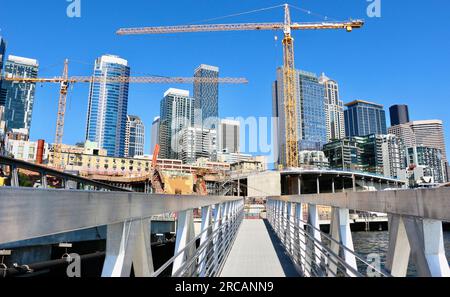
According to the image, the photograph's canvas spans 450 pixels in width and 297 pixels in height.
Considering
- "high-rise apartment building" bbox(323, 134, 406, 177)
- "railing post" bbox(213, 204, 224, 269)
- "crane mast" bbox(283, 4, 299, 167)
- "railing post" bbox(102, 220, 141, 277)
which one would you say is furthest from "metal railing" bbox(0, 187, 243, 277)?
"high-rise apartment building" bbox(323, 134, 406, 177)

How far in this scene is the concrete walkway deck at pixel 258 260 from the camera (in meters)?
6.56

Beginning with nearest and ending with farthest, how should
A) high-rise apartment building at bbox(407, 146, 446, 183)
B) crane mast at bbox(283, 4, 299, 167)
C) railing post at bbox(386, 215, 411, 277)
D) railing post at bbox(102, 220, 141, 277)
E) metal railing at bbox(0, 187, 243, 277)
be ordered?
metal railing at bbox(0, 187, 243, 277)
railing post at bbox(102, 220, 141, 277)
railing post at bbox(386, 215, 411, 277)
crane mast at bbox(283, 4, 299, 167)
high-rise apartment building at bbox(407, 146, 446, 183)

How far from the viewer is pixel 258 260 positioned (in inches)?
311

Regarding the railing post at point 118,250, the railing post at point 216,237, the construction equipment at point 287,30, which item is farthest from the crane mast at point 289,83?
the railing post at point 118,250

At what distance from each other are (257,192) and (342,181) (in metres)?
37.6

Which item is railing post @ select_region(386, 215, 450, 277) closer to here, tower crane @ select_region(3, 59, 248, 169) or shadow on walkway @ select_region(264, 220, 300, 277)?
shadow on walkway @ select_region(264, 220, 300, 277)

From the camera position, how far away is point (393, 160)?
6624 inches

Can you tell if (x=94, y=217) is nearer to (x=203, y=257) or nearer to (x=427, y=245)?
(x=427, y=245)

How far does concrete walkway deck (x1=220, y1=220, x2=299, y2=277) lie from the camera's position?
6.56 metres

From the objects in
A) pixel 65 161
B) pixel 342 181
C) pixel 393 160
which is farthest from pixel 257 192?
pixel 393 160

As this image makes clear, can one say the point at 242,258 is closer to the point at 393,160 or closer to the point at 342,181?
the point at 342,181

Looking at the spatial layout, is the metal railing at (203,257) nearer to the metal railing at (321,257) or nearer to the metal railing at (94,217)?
the metal railing at (94,217)

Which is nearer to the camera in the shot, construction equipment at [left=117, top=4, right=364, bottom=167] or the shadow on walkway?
the shadow on walkway

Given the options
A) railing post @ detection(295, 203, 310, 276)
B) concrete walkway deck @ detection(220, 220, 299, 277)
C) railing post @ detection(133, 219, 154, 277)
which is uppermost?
railing post @ detection(133, 219, 154, 277)
